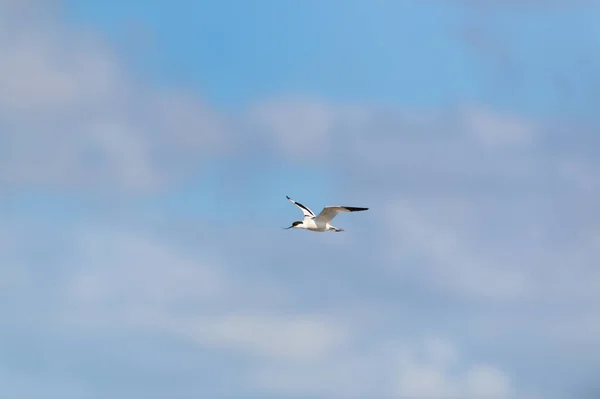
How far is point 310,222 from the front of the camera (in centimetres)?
18300

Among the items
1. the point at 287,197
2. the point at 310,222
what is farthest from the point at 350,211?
the point at 287,197

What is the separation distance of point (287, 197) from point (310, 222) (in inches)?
596

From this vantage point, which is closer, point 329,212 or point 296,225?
point 329,212

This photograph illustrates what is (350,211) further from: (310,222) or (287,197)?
(287,197)

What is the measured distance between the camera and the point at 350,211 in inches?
6905

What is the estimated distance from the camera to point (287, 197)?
198 metres

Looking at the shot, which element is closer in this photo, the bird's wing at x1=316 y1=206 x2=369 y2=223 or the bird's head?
the bird's wing at x1=316 y1=206 x2=369 y2=223

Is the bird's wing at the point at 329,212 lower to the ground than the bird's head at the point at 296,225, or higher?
higher

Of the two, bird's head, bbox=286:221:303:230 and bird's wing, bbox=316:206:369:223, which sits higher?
bird's wing, bbox=316:206:369:223

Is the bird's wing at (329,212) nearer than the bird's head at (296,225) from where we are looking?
Yes

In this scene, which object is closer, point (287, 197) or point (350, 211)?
point (350, 211)

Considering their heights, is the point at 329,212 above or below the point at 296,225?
above

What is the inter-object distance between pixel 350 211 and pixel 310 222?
908 cm

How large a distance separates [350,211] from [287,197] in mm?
23487
